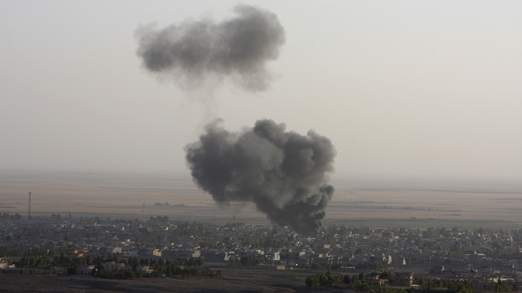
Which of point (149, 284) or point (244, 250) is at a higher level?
point (244, 250)

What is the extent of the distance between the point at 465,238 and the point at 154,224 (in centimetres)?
3372

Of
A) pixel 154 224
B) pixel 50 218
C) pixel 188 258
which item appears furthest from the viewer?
pixel 50 218

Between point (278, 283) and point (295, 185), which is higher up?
point (295, 185)

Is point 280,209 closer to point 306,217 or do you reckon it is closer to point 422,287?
point 306,217

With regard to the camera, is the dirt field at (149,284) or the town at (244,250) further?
the town at (244,250)

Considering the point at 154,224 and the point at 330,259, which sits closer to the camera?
the point at 330,259

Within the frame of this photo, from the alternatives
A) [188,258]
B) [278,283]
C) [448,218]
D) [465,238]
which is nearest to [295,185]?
[278,283]

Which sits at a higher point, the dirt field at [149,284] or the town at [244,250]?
the town at [244,250]

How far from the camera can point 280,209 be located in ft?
236

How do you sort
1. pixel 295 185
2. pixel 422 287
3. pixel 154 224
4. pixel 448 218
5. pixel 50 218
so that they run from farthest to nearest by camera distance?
pixel 448 218 < pixel 50 218 < pixel 154 224 < pixel 295 185 < pixel 422 287

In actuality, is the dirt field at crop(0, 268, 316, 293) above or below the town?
below

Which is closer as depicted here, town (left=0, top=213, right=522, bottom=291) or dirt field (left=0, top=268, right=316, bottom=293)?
dirt field (left=0, top=268, right=316, bottom=293)

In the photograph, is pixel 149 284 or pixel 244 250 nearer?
pixel 149 284

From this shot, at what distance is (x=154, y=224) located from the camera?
123875 mm
